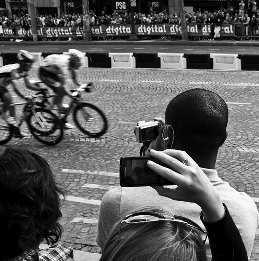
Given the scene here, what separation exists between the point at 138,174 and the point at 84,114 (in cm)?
661

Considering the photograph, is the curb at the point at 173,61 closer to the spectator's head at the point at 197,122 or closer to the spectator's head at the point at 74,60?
the spectator's head at the point at 74,60

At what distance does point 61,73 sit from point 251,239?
645 cm

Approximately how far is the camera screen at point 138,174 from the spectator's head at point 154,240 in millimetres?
209

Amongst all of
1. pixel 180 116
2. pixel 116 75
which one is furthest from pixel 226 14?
pixel 180 116

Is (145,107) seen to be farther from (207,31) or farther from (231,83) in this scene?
(207,31)

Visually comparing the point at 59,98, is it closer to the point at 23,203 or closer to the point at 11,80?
the point at 11,80

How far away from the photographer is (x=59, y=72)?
8.14 metres

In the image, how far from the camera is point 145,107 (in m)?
10.9

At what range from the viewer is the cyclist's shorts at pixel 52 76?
26.6 feet

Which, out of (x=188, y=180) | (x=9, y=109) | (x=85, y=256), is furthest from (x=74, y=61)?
(x=188, y=180)

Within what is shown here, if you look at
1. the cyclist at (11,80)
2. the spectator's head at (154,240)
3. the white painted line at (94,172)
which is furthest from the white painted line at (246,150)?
the spectator's head at (154,240)

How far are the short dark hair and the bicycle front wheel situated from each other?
568 centimetres

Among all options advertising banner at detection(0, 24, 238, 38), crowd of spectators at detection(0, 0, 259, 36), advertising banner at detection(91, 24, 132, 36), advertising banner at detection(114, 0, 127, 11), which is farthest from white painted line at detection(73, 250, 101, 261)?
advertising banner at detection(114, 0, 127, 11)

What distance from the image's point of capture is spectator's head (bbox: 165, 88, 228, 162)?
7.50 ft
